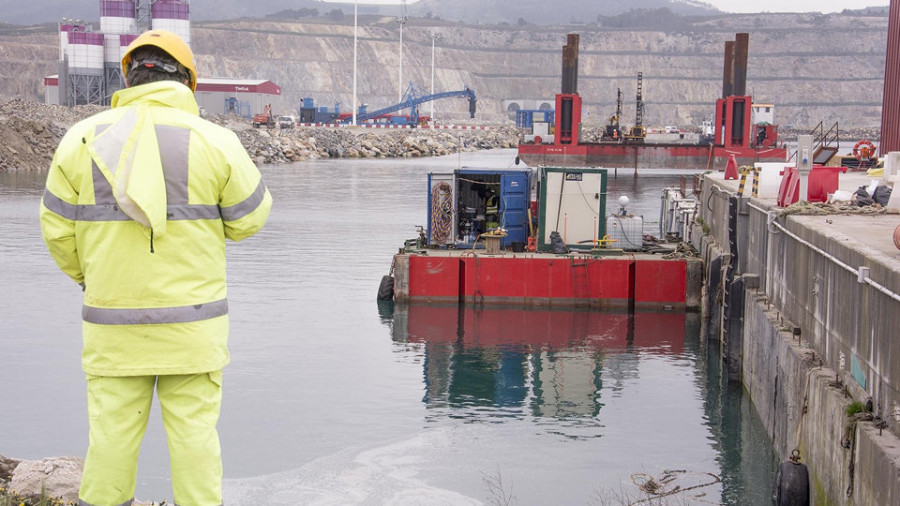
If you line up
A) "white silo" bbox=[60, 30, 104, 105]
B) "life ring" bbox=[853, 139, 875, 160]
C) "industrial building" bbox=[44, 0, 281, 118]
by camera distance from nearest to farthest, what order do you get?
1. "life ring" bbox=[853, 139, 875, 160]
2. "industrial building" bbox=[44, 0, 281, 118]
3. "white silo" bbox=[60, 30, 104, 105]

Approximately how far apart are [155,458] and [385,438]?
9.11 ft

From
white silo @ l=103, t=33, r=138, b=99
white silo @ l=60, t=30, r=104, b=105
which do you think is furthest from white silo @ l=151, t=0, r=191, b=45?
white silo @ l=60, t=30, r=104, b=105

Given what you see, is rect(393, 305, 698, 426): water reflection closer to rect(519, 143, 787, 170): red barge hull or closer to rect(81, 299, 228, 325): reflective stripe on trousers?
rect(81, 299, 228, 325): reflective stripe on trousers

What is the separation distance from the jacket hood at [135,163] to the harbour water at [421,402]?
23.2 ft

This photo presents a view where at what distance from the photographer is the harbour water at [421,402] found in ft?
39.4

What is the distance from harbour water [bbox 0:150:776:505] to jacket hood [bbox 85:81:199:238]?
7058 millimetres

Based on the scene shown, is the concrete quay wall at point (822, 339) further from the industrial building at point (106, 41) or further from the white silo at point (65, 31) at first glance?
the white silo at point (65, 31)

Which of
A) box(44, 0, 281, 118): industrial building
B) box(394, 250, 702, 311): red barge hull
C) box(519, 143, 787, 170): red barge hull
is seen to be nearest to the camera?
box(394, 250, 702, 311): red barge hull

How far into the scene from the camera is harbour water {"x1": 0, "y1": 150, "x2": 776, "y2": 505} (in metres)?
12.0

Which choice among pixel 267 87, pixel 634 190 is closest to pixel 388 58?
pixel 267 87

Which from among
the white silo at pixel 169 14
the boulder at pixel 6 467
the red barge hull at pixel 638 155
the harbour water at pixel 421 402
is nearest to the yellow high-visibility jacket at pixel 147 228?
the boulder at pixel 6 467

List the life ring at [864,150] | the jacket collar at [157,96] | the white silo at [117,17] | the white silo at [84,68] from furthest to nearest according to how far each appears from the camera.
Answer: the white silo at [84,68], the white silo at [117,17], the life ring at [864,150], the jacket collar at [157,96]

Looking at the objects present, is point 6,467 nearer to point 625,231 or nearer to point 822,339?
point 822,339

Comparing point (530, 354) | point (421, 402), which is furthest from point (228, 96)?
point (421, 402)
